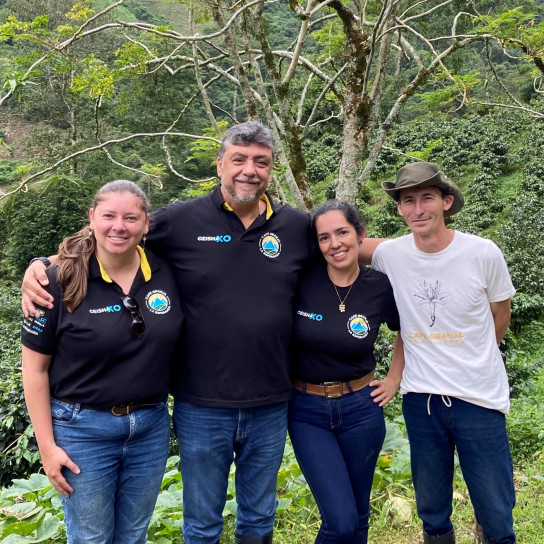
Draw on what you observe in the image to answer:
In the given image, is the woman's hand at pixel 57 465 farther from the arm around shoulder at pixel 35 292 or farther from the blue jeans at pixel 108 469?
the arm around shoulder at pixel 35 292

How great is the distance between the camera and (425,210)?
241 cm

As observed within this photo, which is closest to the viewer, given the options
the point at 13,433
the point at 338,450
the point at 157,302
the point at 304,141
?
the point at 157,302

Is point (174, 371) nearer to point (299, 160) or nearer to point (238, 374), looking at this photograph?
point (238, 374)

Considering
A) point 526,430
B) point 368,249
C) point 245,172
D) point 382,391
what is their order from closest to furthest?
point 245,172
point 382,391
point 368,249
point 526,430

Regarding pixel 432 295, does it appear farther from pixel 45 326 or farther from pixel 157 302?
pixel 45 326

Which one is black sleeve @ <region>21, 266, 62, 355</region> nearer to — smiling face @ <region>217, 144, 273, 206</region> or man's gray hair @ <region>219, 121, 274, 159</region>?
smiling face @ <region>217, 144, 273, 206</region>

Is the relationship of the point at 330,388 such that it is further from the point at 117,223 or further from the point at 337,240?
the point at 117,223

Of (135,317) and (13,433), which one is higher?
(135,317)

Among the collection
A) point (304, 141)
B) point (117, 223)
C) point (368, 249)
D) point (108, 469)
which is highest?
point (304, 141)

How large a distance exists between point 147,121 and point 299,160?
858 inches

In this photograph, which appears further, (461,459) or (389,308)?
(389,308)

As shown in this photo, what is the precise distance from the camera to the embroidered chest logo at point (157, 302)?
215cm

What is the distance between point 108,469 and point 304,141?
12.8 m

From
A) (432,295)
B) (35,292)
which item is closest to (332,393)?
(432,295)
